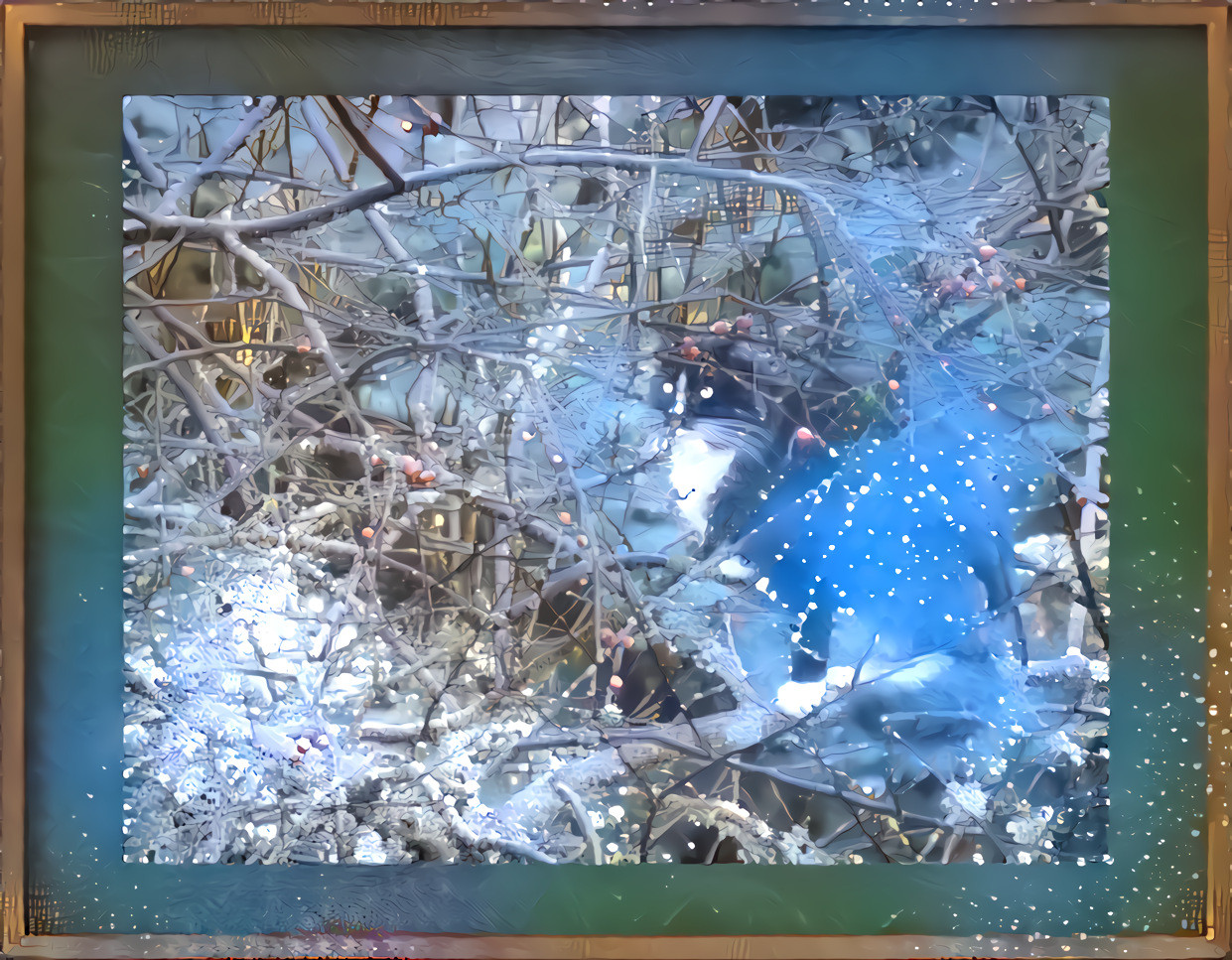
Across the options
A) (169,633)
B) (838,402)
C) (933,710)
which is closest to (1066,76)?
(838,402)

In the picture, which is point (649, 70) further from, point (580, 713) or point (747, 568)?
point (580, 713)

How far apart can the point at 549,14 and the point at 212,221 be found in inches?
26.6

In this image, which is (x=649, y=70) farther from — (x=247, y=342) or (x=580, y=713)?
(x=580, y=713)

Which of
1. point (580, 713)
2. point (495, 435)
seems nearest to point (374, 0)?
point (495, 435)

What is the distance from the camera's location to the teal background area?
3.33ft

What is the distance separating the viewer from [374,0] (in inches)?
39.6

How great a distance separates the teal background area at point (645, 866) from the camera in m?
1.01

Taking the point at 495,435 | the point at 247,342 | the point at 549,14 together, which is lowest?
the point at 495,435

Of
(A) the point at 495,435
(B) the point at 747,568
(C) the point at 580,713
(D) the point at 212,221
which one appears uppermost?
(D) the point at 212,221

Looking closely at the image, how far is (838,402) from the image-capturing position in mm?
1018

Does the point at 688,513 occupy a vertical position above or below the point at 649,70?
below

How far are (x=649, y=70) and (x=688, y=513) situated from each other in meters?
0.76

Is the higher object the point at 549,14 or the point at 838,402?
the point at 549,14

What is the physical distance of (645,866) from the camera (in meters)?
1.02
